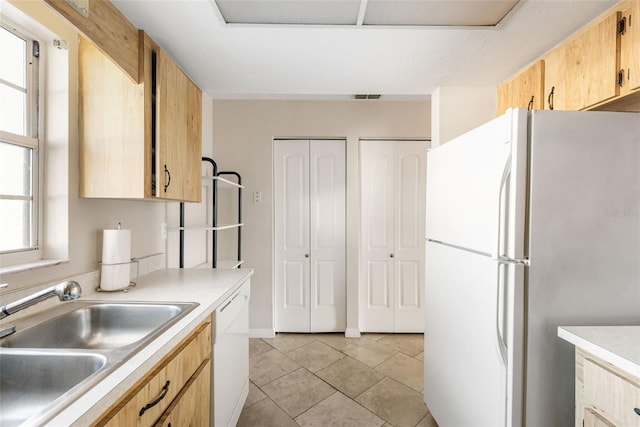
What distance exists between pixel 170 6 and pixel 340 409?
247cm

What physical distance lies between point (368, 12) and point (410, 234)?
7.60ft

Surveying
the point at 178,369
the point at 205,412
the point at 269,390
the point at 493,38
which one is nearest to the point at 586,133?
the point at 493,38

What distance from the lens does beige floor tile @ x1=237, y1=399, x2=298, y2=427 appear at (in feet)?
6.45

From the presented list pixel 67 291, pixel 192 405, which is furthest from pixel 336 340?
pixel 67 291

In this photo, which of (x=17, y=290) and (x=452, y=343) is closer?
(x=17, y=290)

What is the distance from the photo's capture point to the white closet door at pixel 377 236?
131 inches

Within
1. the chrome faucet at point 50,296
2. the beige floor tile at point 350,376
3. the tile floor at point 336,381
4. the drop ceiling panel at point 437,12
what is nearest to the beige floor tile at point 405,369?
the tile floor at point 336,381

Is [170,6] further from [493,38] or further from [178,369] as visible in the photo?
[493,38]

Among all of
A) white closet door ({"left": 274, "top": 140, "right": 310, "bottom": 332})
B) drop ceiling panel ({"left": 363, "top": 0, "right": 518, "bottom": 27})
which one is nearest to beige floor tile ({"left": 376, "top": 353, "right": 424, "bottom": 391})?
white closet door ({"left": 274, "top": 140, "right": 310, "bottom": 332})

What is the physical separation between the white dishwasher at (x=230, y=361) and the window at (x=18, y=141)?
0.90 meters

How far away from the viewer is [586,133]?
4.01ft

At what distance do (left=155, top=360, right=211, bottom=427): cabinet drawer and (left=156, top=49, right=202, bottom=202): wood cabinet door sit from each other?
2.89ft

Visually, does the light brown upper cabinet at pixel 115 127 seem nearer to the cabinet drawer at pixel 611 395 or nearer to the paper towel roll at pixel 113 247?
the paper towel roll at pixel 113 247

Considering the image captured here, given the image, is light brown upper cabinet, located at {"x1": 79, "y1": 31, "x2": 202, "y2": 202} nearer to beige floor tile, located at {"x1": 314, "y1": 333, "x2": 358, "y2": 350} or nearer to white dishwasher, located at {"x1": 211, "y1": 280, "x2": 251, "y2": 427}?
white dishwasher, located at {"x1": 211, "y1": 280, "x2": 251, "y2": 427}
